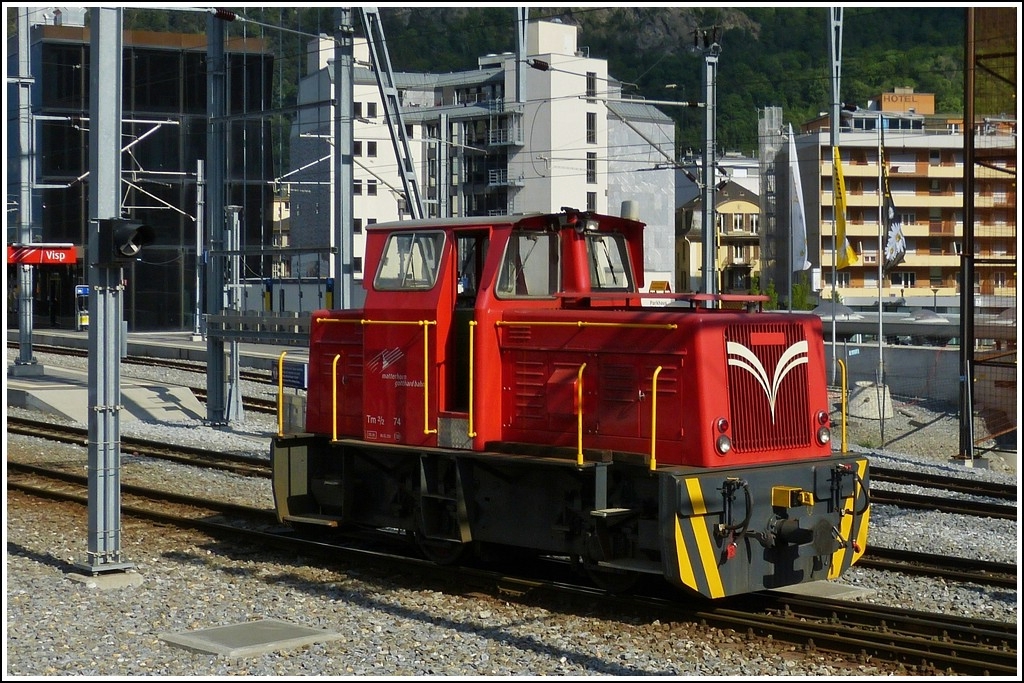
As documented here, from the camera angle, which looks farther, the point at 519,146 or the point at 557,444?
the point at 519,146

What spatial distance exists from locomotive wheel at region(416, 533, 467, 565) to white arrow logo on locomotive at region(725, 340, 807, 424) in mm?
2672

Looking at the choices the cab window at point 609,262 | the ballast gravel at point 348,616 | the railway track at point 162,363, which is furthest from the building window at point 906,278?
the cab window at point 609,262

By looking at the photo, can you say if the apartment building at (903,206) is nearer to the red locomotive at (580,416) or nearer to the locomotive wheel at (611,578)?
the red locomotive at (580,416)

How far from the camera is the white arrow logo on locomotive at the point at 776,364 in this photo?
8.87 meters

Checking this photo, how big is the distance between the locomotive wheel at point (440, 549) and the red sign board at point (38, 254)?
18.6 m

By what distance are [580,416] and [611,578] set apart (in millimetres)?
1263

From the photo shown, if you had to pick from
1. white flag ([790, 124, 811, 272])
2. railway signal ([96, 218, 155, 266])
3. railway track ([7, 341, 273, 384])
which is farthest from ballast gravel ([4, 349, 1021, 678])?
white flag ([790, 124, 811, 272])

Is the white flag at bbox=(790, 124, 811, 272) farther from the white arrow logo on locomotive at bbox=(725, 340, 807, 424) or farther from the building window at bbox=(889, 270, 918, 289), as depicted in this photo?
the building window at bbox=(889, 270, 918, 289)

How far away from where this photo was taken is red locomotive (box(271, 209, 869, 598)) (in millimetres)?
8727

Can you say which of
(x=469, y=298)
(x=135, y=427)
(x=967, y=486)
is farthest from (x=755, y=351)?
(x=135, y=427)

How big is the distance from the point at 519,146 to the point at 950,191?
39.5 metres

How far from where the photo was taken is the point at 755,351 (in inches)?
354

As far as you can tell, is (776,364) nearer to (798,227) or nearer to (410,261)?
(410,261)

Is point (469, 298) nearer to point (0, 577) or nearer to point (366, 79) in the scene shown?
point (0, 577)
